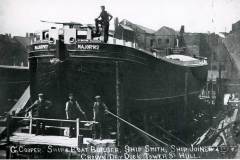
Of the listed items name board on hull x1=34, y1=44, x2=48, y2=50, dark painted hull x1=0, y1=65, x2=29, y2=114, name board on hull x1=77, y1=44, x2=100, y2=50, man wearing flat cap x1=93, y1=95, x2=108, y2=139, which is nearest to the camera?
man wearing flat cap x1=93, y1=95, x2=108, y2=139

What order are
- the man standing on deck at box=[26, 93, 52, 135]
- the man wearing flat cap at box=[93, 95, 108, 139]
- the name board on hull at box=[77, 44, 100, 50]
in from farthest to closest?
the name board on hull at box=[77, 44, 100, 50] → the man standing on deck at box=[26, 93, 52, 135] → the man wearing flat cap at box=[93, 95, 108, 139]

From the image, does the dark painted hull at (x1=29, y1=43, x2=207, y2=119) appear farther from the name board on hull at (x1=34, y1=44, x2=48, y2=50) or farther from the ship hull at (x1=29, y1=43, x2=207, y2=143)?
the name board on hull at (x1=34, y1=44, x2=48, y2=50)

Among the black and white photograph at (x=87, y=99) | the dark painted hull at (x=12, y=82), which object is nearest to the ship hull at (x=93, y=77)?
the black and white photograph at (x=87, y=99)

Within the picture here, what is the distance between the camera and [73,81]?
8617 millimetres

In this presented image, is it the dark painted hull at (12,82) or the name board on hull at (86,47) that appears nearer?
the name board on hull at (86,47)

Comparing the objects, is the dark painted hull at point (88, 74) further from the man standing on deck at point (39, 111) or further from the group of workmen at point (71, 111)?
the man standing on deck at point (39, 111)

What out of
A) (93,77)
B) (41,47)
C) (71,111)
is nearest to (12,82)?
(41,47)

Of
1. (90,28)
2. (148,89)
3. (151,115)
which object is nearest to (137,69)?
(148,89)

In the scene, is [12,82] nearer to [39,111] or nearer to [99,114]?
[39,111]

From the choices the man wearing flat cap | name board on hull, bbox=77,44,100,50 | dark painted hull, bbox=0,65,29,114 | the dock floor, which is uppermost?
name board on hull, bbox=77,44,100,50

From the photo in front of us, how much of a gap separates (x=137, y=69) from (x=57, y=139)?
11.6 ft

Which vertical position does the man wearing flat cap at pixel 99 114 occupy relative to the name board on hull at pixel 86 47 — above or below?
below

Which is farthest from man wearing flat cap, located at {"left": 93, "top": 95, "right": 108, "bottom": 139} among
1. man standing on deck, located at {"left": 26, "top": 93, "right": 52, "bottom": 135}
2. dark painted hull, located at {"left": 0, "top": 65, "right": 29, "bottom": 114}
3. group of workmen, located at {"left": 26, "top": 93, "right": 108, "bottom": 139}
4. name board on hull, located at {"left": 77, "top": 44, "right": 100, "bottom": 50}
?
dark painted hull, located at {"left": 0, "top": 65, "right": 29, "bottom": 114}

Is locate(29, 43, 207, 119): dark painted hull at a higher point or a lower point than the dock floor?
higher
